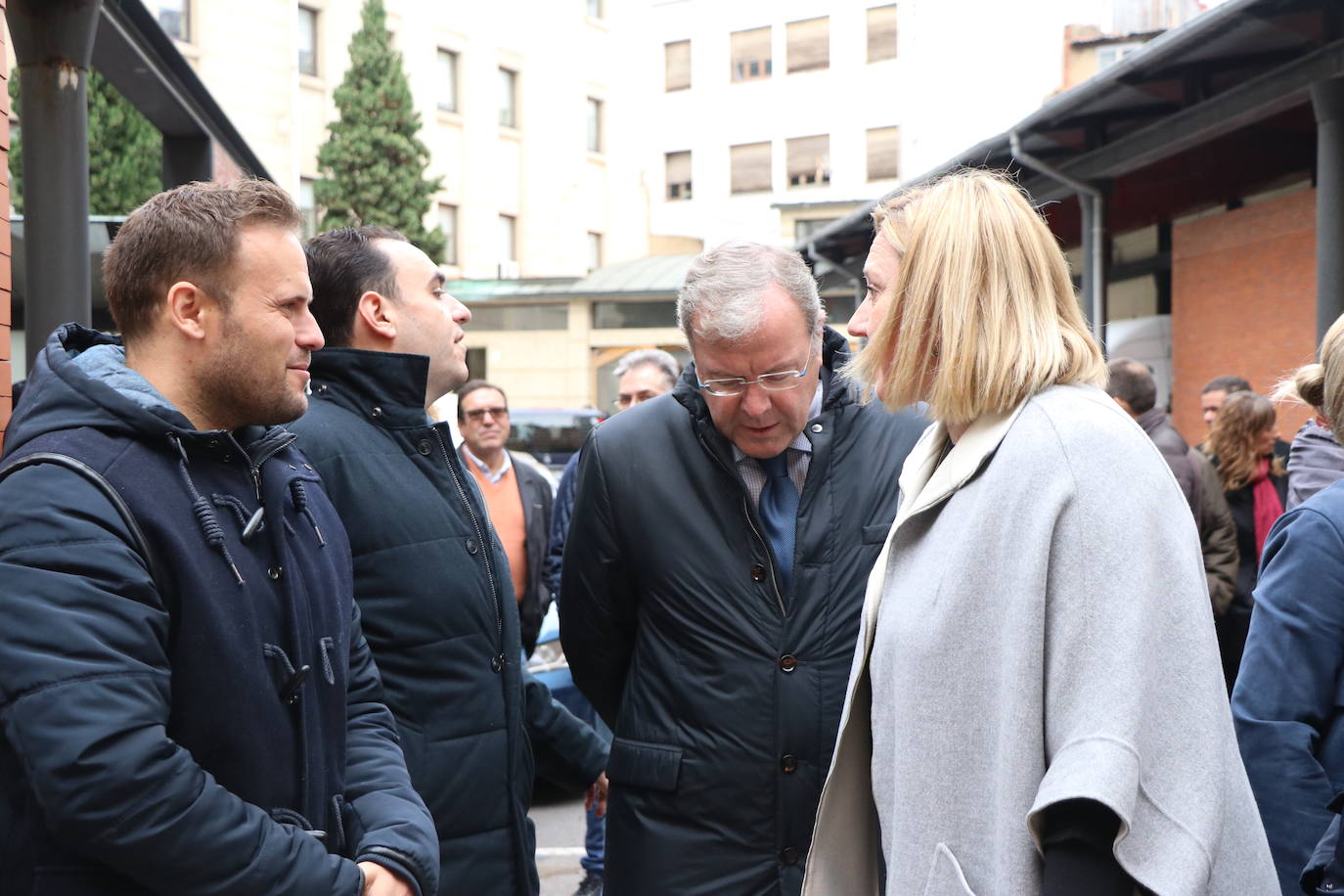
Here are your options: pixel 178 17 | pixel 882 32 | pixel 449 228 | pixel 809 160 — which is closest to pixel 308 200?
pixel 449 228

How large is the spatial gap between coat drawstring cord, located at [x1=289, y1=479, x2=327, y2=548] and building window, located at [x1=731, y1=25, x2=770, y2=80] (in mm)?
45572

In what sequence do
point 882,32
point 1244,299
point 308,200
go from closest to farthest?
point 1244,299
point 308,200
point 882,32

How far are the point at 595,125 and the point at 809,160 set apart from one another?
828 centimetres

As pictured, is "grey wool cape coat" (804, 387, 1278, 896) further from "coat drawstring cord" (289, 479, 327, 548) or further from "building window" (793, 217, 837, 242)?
"building window" (793, 217, 837, 242)

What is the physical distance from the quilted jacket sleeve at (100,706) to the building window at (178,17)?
2906 centimetres

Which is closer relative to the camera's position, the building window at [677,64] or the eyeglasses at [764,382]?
the eyeglasses at [764,382]

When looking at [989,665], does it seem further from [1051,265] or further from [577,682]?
[577,682]

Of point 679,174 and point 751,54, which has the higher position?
point 751,54

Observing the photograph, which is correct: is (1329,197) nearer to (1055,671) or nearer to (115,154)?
(1055,671)

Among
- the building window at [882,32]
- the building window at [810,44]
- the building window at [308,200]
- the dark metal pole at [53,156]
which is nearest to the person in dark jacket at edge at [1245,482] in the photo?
the dark metal pole at [53,156]

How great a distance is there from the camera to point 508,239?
38625 millimetres

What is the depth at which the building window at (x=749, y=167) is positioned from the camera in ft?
151

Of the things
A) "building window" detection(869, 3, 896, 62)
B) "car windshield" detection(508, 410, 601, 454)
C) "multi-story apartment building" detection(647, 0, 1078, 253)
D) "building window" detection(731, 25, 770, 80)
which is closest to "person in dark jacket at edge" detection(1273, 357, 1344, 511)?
"car windshield" detection(508, 410, 601, 454)

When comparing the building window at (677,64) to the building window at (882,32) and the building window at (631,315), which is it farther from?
the building window at (631,315)
